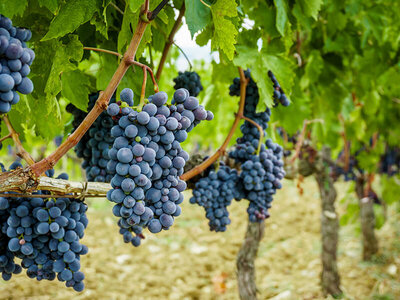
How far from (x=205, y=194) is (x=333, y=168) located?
330cm

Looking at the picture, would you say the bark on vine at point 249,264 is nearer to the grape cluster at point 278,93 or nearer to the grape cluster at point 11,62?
the grape cluster at point 278,93

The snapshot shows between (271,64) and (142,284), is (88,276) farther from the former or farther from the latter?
(271,64)

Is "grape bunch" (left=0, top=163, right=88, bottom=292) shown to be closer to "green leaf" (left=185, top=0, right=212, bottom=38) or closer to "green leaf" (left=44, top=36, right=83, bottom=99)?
"green leaf" (left=44, top=36, right=83, bottom=99)

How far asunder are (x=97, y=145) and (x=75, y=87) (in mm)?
252

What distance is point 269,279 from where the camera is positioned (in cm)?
416

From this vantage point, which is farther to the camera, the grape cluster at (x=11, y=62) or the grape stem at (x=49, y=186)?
the grape stem at (x=49, y=186)

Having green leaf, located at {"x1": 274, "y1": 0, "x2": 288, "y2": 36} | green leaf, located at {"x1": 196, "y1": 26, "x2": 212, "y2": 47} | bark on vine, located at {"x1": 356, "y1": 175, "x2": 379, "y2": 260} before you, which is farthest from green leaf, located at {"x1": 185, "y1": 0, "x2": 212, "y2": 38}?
bark on vine, located at {"x1": 356, "y1": 175, "x2": 379, "y2": 260}

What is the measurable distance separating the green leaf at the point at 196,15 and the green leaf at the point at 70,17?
9.9 inches

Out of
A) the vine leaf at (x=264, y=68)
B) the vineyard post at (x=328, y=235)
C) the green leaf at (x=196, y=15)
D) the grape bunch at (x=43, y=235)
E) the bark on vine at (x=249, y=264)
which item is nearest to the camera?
the green leaf at (x=196, y=15)

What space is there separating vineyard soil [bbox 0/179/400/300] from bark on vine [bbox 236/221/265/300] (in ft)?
3.97

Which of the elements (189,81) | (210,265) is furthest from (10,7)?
(210,265)

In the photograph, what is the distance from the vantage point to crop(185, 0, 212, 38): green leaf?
40.0 inches

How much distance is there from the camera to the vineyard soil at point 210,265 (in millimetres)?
3580

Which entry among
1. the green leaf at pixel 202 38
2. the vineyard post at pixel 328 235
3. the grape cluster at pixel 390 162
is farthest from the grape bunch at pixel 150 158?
the grape cluster at pixel 390 162
